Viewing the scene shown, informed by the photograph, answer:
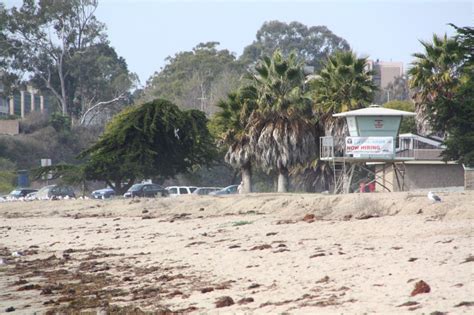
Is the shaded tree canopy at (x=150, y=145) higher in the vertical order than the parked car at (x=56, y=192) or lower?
higher

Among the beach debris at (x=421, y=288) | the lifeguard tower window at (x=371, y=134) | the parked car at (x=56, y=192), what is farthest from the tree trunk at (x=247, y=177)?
the beach debris at (x=421, y=288)

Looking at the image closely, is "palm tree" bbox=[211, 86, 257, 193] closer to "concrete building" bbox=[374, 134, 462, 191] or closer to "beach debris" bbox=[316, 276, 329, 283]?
"concrete building" bbox=[374, 134, 462, 191]

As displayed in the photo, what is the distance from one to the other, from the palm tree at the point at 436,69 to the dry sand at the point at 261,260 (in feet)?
85.9

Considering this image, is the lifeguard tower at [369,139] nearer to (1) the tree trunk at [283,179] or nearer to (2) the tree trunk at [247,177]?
(1) the tree trunk at [283,179]

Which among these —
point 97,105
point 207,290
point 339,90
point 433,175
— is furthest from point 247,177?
point 97,105

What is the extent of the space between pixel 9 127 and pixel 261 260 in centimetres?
7697

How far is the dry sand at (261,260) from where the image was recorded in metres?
14.8

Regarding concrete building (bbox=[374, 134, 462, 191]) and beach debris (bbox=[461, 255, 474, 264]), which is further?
concrete building (bbox=[374, 134, 462, 191])

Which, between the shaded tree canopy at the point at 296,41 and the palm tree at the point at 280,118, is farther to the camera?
the shaded tree canopy at the point at 296,41

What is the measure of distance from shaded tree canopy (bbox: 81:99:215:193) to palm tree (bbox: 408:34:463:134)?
511 inches

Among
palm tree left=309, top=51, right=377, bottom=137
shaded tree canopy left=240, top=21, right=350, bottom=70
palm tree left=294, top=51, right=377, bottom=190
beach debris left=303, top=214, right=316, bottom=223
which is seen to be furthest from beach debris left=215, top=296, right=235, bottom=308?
shaded tree canopy left=240, top=21, right=350, bottom=70

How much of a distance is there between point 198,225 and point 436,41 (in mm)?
32028

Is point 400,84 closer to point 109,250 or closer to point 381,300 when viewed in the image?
point 109,250

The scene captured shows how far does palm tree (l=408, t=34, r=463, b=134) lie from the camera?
56719 millimetres
